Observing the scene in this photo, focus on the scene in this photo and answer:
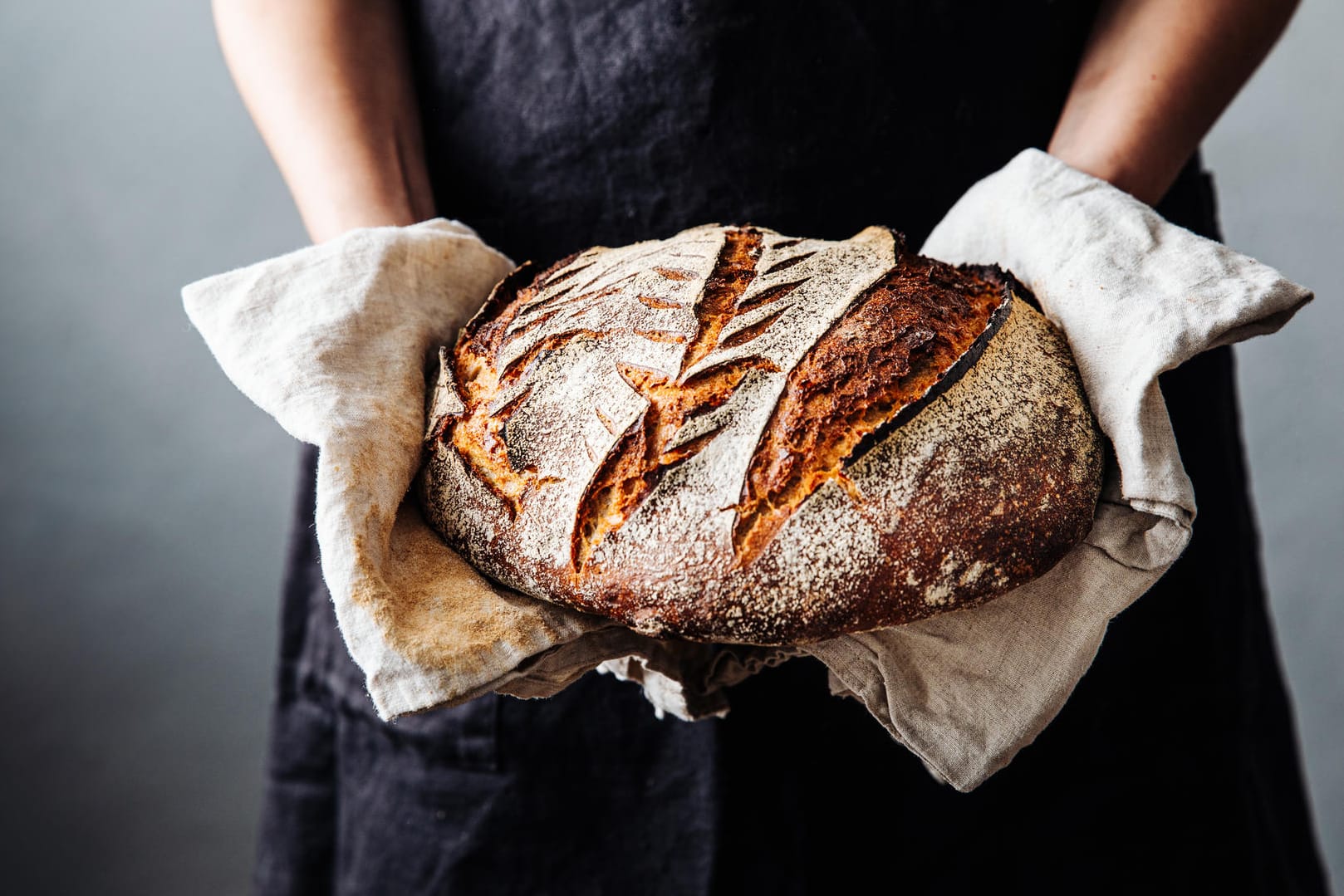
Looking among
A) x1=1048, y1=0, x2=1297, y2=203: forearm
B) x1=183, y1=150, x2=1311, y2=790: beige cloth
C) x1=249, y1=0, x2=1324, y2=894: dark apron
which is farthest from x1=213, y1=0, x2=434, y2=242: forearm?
x1=1048, y1=0, x2=1297, y2=203: forearm

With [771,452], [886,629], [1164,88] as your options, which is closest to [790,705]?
[886,629]

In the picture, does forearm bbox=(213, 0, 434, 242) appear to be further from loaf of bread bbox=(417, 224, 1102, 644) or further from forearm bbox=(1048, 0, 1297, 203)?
forearm bbox=(1048, 0, 1297, 203)

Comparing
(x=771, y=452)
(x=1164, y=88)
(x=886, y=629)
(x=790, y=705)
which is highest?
(x=1164, y=88)

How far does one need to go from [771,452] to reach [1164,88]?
641 millimetres

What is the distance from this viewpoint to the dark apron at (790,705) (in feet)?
3.67

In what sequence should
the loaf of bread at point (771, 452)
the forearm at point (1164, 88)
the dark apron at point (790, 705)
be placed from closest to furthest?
the loaf of bread at point (771, 452), the forearm at point (1164, 88), the dark apron at point (790, 705)

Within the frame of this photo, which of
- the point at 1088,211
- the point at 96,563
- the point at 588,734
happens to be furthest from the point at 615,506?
the point at 96,563

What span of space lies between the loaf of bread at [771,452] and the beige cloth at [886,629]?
36mm

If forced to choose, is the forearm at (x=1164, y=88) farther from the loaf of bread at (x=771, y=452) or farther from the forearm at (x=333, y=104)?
the forearm at (x=333, y=104)

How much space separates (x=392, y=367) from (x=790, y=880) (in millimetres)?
796

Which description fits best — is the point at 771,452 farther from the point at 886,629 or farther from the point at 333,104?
the point at 333,104

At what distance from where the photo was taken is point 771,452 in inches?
27.2

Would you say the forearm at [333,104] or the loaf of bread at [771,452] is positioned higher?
the forearm at [333,104]

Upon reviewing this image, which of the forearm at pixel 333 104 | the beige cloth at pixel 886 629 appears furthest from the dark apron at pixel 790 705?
the beige cloth at pixel 886 629
